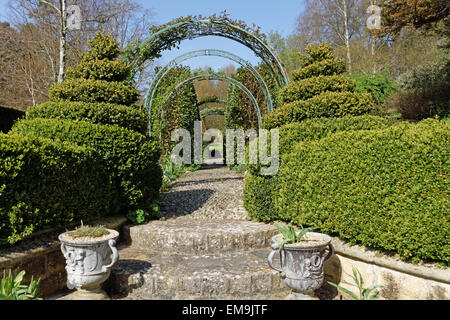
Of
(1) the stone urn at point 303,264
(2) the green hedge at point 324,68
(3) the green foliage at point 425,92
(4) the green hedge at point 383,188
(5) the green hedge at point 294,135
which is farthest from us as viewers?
(3) the green foliage at point 425,92

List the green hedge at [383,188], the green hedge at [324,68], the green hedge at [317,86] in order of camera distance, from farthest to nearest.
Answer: the green hedge at [324,68] → the green hedge at [317,86] → the green hedge at [383,188]

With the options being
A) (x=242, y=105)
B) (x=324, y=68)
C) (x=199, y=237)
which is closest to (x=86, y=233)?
(x=199, y=237)

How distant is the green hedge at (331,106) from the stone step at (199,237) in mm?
1781

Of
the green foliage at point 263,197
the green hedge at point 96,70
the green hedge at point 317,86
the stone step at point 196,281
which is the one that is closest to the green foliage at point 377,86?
the green hedge at point 317,86

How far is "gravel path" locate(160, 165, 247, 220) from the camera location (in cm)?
542

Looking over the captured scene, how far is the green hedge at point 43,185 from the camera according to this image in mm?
2936

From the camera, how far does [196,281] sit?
325 centimetres

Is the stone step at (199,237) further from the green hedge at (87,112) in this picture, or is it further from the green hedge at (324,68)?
the green hedge at (324,68)

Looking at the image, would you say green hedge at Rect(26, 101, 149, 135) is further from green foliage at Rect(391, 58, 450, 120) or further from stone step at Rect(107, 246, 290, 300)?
green foliage at Rect(391, 58, 450, 120)

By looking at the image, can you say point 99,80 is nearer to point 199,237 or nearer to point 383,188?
point 199,237

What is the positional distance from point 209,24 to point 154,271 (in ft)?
17.1

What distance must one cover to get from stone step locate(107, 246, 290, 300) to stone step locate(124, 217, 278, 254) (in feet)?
1.37
